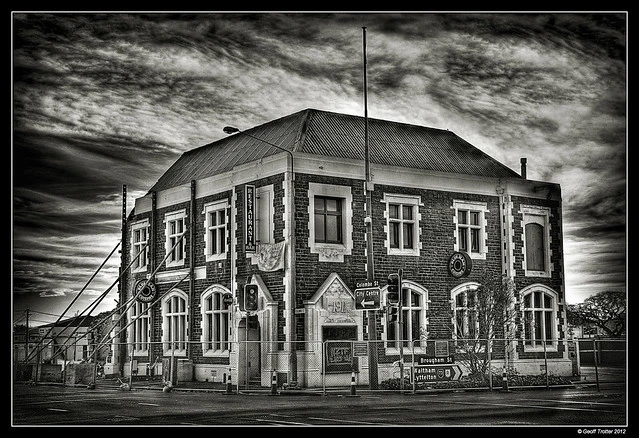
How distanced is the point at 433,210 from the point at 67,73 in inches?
665

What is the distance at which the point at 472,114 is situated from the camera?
95.5 ft

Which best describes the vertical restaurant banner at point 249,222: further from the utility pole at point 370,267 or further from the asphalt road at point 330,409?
the asphalt road at point 330,409

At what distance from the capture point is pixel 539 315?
38.6 meters

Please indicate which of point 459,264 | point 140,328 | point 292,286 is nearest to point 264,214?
point 292,286

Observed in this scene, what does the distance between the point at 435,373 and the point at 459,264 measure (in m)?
7.03

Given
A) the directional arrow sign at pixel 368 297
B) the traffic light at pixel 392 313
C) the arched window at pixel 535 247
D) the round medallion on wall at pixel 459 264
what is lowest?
the traffic light at pixel 392 313

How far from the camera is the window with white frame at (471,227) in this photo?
37250 mm

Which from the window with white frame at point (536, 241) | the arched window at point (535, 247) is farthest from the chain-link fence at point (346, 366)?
the arched window at point (535, 247)

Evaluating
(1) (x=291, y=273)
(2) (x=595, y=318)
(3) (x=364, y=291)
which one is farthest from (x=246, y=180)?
(2) (x=595, y=318)

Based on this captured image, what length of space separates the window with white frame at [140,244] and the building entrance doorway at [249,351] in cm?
947

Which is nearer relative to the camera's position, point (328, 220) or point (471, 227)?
point (328, 220)

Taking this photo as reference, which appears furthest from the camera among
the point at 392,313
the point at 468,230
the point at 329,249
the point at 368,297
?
the point at 468,230

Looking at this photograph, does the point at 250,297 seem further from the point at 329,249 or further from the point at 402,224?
the point at 402,224

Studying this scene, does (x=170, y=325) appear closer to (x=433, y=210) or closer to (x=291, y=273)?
(x=291, y=273)
